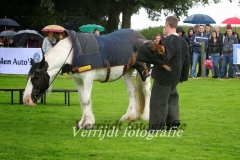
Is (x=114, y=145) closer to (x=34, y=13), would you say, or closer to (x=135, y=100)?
(x=135, y=100)

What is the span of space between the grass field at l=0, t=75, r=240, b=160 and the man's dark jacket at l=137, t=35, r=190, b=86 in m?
1.03

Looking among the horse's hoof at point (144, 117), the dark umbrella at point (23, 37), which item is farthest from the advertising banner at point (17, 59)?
the horse's hoof at point (144, 117)

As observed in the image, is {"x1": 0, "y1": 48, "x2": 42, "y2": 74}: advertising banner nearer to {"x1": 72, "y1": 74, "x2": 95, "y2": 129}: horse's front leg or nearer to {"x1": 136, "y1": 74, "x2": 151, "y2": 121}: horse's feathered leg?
{"x1": 136, "y1": 74, "x2": 151, "y2": 121}: horse's feathered leg

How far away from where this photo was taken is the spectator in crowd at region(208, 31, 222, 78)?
25.9m

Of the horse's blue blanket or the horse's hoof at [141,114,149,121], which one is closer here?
the horse's blue blanket

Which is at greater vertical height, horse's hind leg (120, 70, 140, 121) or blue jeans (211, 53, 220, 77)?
horse's hind leg (120, 70, 140, 121)

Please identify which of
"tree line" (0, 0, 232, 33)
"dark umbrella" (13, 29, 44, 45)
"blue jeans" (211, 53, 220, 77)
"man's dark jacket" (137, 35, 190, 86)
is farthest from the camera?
"tree line" (0, 0, 232, 33)

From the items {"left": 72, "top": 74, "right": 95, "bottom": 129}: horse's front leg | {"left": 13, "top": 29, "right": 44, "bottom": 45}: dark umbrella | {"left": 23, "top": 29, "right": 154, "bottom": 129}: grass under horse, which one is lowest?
{"left": 13, "top": 29, "right": 44, "bottom": 45}: dark umbrella

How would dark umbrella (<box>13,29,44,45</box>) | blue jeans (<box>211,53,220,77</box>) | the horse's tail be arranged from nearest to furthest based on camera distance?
the horse's tail < blue jeans (<box>211,53,220,77</box>) < dark umbrella (<box>13,29,44,45</box>)

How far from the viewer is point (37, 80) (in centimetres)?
1266

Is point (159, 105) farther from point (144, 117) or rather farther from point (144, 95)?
point (144, 95)

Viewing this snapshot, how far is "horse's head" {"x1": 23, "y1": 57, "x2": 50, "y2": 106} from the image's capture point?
12.6m

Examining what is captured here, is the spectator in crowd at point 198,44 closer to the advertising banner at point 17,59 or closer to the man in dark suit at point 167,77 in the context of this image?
the advertising banner at point 17,59

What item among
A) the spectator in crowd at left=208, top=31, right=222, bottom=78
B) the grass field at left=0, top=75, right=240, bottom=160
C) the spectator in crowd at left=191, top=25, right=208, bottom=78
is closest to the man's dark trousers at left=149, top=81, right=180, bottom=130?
the grass field at left=0, top=75, right=240, bottom=160
